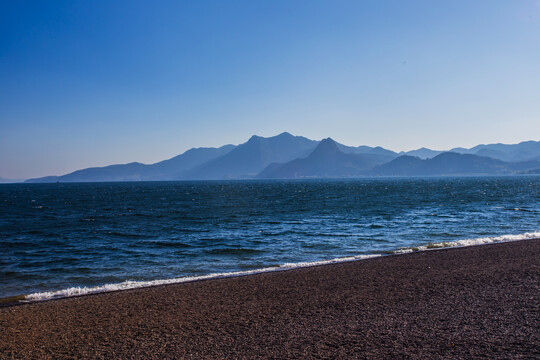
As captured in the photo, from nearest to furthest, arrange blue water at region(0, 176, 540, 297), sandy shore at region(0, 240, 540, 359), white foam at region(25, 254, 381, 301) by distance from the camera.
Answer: sandy shore at region(0, 240, 540, 359)
white foam at region(25, 254, 381, 301)
blue water at region(0, 176, 540, 297)

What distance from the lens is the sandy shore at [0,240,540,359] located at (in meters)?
7.03

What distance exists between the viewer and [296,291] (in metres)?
11.7

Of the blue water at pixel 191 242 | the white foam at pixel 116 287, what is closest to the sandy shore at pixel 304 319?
the white foam at pixel 116 287

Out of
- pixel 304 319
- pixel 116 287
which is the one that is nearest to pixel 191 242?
pixel 116 287

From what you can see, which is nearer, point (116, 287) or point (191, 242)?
point (116, 287)

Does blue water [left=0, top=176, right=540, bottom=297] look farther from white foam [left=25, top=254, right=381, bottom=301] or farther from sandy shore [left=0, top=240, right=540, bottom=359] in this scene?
sandy shore [left=0, top=240, right=540, bottom=359]

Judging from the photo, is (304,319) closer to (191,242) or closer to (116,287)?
(116,287)

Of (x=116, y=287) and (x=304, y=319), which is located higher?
(x=304, y=319)

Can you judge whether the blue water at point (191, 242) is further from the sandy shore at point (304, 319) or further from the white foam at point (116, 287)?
the sandy shore at point (304, 319)

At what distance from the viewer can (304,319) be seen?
883 centimetres

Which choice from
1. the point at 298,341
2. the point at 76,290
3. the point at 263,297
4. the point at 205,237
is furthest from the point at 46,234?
the point at 298,341

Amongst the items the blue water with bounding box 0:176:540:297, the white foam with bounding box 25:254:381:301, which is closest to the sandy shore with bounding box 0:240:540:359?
the white foam with bounding box 25:254:381:301

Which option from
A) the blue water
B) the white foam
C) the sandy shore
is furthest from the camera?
the blue water

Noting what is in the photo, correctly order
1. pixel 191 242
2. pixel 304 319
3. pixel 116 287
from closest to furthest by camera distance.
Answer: pixel 304 319 → pixel 116 287 → pixel 191 242
